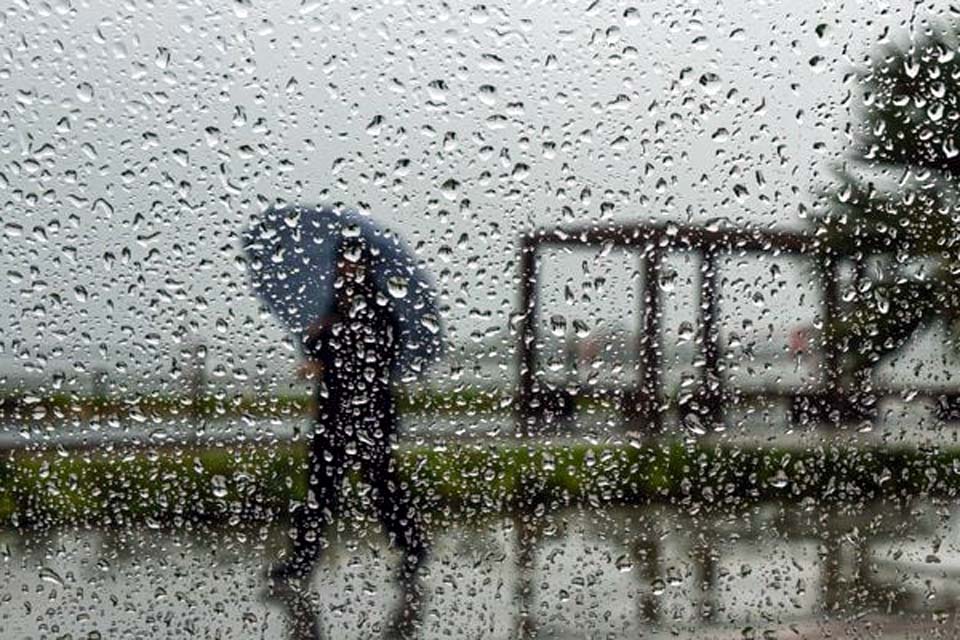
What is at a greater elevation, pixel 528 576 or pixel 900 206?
pixel 900 206

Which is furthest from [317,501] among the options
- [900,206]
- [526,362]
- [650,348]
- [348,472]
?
[900,206]

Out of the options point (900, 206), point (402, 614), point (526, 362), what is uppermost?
point (900, 206)

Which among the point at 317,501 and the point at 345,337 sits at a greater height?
the point at 345,337

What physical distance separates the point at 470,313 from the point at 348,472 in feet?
0.63

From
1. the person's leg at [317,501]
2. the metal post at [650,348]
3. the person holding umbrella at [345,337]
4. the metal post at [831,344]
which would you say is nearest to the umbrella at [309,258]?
the person holding umbrella at [345,337]

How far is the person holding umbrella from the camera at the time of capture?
3.34 ft

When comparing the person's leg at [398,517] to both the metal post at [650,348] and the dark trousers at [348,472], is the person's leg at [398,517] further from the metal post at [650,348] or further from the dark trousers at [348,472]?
the metal post at [650,348]

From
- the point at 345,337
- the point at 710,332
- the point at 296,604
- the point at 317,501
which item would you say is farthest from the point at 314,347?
the point at 710,332

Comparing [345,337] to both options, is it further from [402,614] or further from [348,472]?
[402,614]

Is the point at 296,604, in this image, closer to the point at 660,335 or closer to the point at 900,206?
the point at 660,335

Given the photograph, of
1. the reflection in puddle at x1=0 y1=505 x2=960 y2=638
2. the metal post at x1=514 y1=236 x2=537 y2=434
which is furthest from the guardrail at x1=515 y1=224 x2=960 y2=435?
the reflection in puddle at x1=0 y1=505 x2=960 y2=638

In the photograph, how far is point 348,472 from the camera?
1038 mm

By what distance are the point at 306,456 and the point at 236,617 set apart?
0.58ft

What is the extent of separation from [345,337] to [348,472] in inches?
5.1
